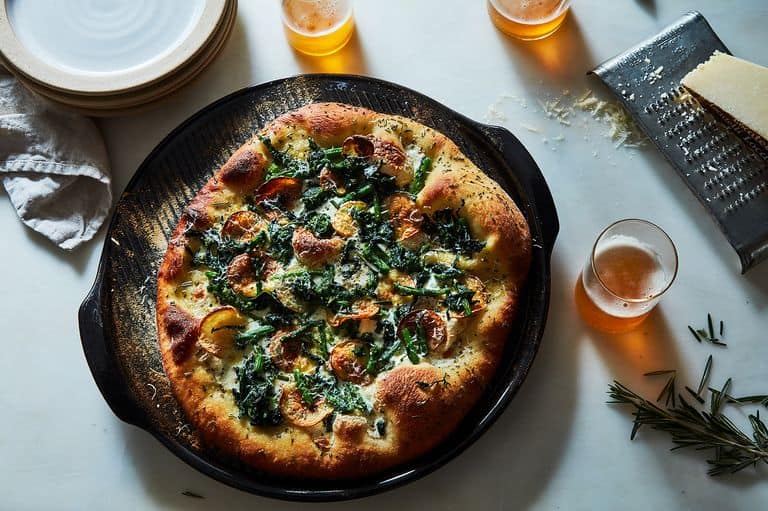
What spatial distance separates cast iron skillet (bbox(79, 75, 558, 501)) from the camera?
361 centimetres

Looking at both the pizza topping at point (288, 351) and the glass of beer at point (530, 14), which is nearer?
the pizza topping at point (288, 351)

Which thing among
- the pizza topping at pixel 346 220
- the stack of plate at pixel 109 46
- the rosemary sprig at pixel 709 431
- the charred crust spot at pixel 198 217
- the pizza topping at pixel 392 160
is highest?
the stack of plate at pixel 109 46

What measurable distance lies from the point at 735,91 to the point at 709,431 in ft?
5.57

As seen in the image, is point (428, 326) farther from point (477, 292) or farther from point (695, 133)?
point (695, 133)

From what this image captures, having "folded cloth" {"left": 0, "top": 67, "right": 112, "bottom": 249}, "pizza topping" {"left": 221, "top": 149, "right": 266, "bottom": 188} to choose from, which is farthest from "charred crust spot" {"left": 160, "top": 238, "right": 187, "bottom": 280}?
"folded cloth" {"left": 0, "top": 67, "right": 112, "bottom": 249}

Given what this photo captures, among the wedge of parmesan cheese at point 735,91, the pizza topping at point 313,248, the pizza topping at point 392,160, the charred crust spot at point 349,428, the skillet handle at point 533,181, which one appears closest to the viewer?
the charred crust spot at point 349,428

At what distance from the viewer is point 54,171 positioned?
4.25m

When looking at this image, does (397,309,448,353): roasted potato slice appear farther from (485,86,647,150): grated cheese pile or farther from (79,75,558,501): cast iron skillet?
(485,86,647,150): grated cheese pile

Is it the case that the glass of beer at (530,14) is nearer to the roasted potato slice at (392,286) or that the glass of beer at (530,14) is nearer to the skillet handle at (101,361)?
the roasted potato slice at (392,286)

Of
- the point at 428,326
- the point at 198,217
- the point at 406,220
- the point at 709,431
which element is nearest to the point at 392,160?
the point at 406,220

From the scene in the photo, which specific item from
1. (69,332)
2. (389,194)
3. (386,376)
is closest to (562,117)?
(389,194)

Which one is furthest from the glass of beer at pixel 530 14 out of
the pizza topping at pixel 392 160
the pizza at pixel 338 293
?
the pizza topping at pixel 392 160

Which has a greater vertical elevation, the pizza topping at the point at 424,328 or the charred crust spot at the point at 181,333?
the pizza topping at the point at 424,328

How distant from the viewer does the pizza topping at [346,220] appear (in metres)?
3.77
